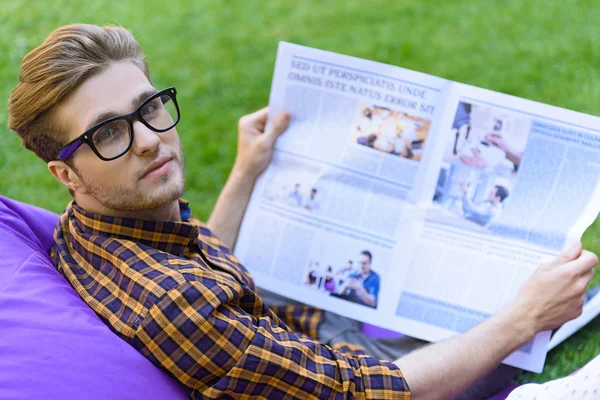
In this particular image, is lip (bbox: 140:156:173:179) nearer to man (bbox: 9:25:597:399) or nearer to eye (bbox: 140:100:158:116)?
man (bbox: 9:25:597:399)

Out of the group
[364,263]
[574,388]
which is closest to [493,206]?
[364,263]

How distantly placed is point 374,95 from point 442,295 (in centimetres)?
60

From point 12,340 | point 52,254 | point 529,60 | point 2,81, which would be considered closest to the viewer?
point 12,340

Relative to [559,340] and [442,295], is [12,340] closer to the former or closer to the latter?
[442,295]

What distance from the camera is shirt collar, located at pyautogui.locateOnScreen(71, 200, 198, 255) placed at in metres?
1.61

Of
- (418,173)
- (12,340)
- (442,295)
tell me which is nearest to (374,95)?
(418,173)

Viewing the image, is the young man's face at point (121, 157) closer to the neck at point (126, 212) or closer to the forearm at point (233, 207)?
the neck at point (126, 212)

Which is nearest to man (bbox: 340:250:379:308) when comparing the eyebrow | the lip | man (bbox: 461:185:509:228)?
man (bbox: 461:185:509:228)

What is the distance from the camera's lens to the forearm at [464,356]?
156cm

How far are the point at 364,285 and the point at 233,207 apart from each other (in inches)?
19.5

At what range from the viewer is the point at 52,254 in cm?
178

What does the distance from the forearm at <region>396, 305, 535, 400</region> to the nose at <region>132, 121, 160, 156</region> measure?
30.8 inches

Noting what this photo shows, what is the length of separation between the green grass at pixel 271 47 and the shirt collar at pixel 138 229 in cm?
116

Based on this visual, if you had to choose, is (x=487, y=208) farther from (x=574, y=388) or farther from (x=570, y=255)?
(x=574, y=388)
